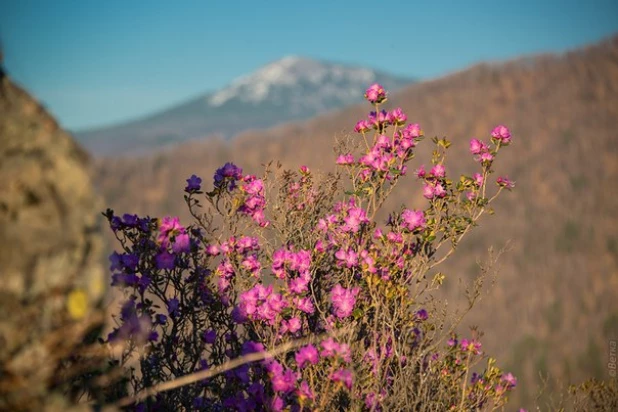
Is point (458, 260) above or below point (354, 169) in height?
below

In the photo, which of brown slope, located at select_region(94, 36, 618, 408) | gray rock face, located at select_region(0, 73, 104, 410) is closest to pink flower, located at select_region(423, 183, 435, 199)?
gray rock face, located at select_region(0, 73, 104, 410)

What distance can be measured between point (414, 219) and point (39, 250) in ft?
7.32

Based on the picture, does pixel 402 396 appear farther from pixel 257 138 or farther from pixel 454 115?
pixel 257 138

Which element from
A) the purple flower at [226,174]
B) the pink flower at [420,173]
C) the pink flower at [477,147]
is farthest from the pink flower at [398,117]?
the purple flower at [226,174]

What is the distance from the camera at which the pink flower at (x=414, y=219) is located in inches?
126

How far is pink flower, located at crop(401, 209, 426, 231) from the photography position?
3.19 m

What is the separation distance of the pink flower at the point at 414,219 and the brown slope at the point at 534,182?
62.4ft

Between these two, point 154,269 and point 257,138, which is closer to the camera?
point 154,269

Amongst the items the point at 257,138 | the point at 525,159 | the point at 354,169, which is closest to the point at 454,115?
the point at 525,159

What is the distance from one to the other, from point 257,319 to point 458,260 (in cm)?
4137

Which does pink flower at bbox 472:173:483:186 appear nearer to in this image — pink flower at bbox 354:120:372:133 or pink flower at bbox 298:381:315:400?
pink flower at bbox 354:120:372:133

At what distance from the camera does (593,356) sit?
2702 centimetres

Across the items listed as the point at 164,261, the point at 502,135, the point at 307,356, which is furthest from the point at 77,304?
the point at 502,135

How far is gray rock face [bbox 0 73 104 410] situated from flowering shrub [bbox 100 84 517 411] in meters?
1.25
